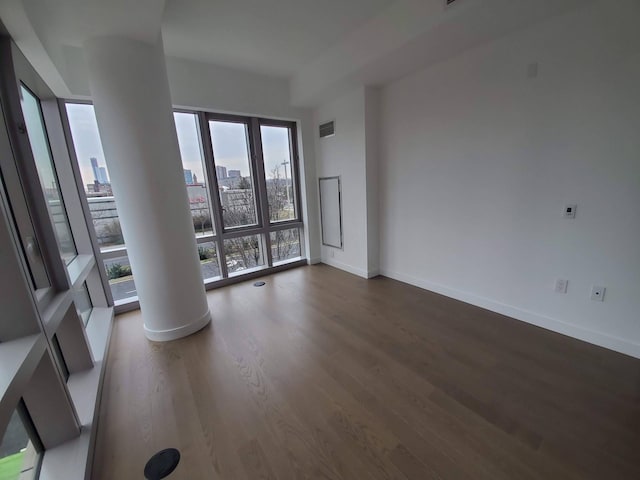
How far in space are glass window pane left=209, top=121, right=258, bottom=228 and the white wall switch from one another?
11.5ft

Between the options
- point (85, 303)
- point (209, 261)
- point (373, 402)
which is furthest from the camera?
point (209, 261)

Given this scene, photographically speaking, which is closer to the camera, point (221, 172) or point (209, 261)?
point (221, 172)

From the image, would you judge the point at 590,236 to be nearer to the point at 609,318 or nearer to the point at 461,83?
the point at 609,318

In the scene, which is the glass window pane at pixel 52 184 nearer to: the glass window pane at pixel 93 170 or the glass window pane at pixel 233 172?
the glass window pane at pixel 93 170

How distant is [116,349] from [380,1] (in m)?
3.79

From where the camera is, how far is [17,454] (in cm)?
118

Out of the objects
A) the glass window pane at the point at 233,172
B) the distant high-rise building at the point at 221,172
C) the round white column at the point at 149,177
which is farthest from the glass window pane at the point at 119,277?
the distant high-rise building at the point at 221,172

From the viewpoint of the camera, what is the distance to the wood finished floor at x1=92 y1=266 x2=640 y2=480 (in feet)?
4.24

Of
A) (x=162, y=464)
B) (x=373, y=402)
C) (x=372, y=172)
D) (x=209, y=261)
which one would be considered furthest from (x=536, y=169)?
(x=209, y=261)

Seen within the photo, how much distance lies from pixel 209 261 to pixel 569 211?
3.94 metres

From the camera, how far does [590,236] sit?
1.98 metres

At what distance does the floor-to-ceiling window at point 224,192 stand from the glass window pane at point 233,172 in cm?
1

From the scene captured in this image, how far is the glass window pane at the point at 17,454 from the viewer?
1.10 metres

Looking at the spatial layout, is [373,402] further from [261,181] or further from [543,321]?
[261,181]
